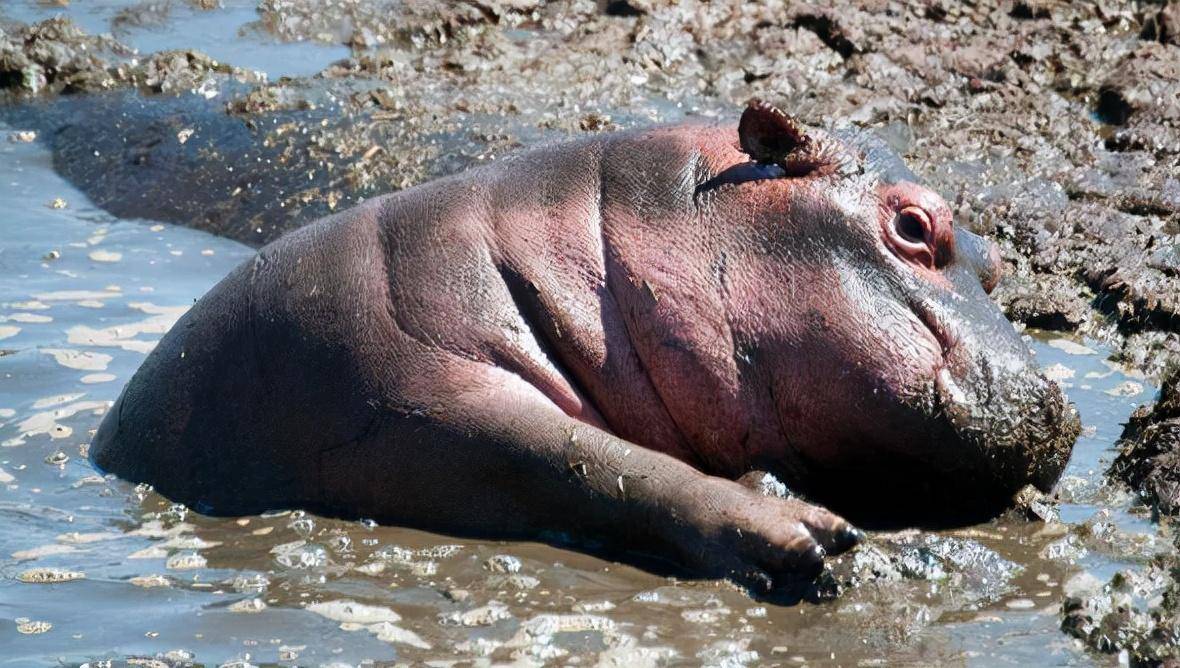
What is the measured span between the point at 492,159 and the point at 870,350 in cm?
408

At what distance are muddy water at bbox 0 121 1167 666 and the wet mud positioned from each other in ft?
0.04

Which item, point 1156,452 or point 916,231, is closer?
point 916,231

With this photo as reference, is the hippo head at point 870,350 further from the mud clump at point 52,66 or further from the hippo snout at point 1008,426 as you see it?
the mud clump at point 52,66

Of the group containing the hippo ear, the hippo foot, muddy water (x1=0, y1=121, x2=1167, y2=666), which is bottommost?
muddy water (x1=0, y1=121, x2=1167, y2=666)

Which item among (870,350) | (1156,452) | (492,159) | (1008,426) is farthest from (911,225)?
(492,159)

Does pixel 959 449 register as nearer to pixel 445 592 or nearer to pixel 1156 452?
pixel 1156 452

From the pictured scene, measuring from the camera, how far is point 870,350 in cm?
551

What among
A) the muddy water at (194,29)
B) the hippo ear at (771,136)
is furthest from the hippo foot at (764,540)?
the muddy water at (194,29)

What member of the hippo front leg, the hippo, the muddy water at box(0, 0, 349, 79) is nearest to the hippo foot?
the hippo front leg

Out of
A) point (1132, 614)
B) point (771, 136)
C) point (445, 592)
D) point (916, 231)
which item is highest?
point (771, 136)

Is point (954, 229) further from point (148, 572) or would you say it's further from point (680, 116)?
point (680, 116)

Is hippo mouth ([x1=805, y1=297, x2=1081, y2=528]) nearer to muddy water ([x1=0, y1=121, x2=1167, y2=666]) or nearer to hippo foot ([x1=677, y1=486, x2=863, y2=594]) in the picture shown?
muddy water ([x1=0, y1=121, x2=1167, y2=666])

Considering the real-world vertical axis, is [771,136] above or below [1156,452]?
above

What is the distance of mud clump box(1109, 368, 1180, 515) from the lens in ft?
19.5
